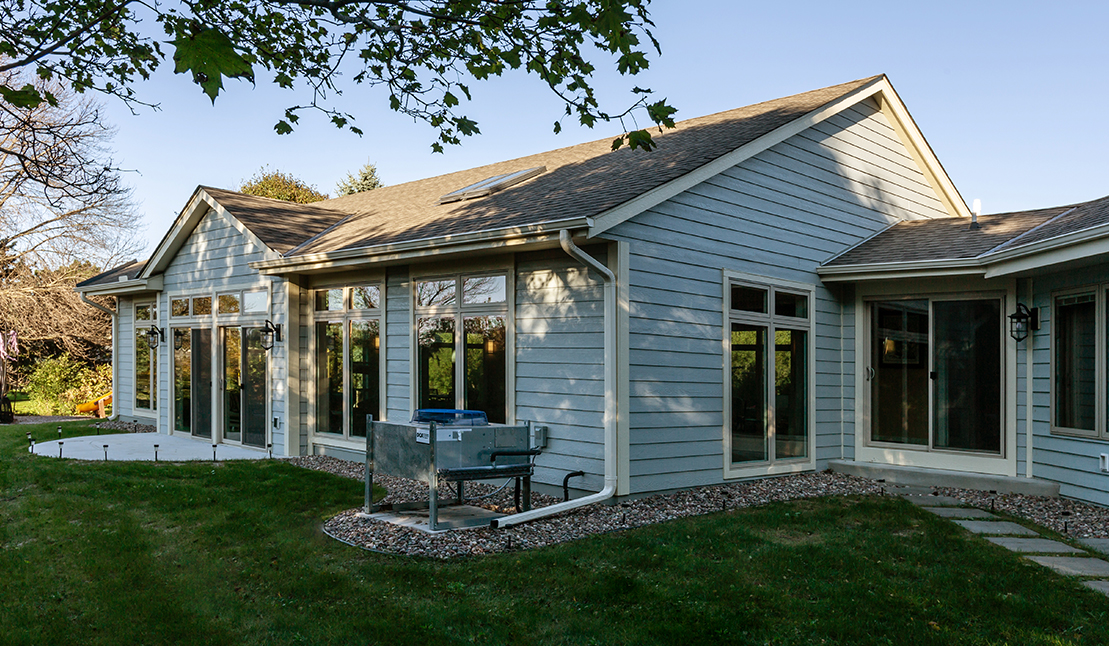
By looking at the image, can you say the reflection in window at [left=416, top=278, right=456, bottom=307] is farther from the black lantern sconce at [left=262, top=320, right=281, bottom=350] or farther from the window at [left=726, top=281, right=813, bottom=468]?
the window at [left=726, top=281, right=813, bottom=468]

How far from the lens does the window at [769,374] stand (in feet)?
27.4

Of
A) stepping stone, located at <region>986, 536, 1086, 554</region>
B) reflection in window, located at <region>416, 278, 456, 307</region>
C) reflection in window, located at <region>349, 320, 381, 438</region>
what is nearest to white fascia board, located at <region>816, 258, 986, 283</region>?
stepping stone, located at <region>986, 536, 1086, 554</region>

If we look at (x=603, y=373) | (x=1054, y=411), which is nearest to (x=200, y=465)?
(x=603, y=373)

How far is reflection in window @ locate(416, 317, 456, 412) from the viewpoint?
869 centimetres

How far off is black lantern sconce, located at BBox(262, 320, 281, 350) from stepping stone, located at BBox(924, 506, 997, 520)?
8.35 meters

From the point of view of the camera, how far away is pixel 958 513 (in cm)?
707

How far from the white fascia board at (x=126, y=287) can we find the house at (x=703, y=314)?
7.24ft

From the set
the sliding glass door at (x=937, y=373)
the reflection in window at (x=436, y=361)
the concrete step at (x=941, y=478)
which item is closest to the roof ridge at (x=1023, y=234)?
the sliding glass door at (x=937, y=373)

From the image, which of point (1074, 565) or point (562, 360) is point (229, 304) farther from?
point (1074, 565)

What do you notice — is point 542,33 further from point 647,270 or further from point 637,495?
point 637,495

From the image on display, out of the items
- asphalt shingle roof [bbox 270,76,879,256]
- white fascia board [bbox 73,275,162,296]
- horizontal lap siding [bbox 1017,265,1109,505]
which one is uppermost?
asphalt shingle roof [bbox 270,76,879,256]

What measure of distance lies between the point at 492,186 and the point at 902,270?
516 centimetres

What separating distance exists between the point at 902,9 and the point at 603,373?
30.4 feet

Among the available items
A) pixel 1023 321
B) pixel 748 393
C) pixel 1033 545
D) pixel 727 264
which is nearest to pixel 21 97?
pixel 727 264
